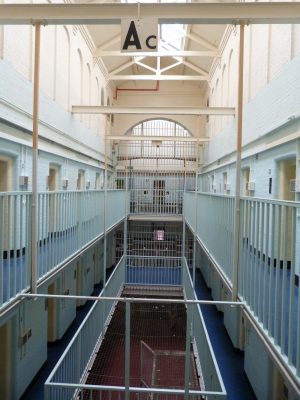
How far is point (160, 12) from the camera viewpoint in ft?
11.5

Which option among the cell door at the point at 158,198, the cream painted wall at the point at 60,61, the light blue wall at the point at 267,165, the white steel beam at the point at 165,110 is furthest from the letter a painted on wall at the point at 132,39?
the cell door at the point at 158,198

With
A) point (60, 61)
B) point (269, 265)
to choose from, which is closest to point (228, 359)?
point (269, 265)

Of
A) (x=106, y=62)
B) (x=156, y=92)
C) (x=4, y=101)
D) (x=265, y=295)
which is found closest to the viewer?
(x=265, y=295)

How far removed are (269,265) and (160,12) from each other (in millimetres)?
2828

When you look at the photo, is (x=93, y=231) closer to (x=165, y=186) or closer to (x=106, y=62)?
(x=165, y=186)

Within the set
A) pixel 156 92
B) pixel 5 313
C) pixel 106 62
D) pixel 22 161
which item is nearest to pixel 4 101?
pixel 22 161

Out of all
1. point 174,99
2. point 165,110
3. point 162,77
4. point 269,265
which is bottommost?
point 269,265

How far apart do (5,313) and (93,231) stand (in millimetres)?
4642

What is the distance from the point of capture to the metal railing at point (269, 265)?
7.70ft

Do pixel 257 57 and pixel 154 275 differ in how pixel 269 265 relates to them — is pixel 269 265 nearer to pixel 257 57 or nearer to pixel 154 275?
pixel 257 57

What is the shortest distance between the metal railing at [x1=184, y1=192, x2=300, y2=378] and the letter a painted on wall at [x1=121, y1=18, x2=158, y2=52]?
1890mm

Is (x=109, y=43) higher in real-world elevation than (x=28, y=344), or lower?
higher

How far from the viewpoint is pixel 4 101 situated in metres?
5.84

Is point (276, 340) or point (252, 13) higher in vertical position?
point (252, 13)
